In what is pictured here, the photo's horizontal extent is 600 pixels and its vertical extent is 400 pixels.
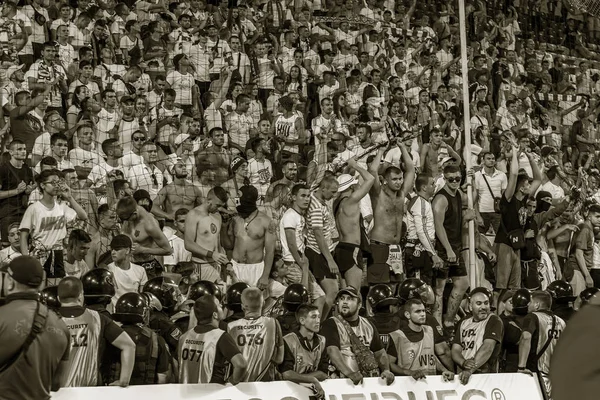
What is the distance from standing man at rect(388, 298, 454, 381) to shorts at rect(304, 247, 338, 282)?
2433mm

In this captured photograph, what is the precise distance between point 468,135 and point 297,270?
104 inches

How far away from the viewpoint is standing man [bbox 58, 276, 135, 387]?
7.58 meters

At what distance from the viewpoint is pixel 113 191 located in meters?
12.5

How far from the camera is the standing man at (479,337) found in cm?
947

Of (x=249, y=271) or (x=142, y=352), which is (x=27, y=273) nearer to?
(x=142, y=352)

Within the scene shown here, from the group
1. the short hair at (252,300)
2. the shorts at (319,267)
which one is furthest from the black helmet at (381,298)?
the short hair at (252,300)

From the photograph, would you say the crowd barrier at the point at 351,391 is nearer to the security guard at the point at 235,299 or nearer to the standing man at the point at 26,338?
the standing man at the point at 26,338

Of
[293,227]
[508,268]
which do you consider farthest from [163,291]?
[508,268]

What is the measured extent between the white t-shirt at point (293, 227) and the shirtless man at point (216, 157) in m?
1.82

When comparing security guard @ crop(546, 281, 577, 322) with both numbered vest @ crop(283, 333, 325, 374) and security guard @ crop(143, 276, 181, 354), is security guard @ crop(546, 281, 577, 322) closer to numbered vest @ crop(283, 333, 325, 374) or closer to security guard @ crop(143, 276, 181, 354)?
numbered vest @ crop(283, 333, 325, 374)

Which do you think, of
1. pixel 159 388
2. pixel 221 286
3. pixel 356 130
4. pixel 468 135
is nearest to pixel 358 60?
pixel 356 130

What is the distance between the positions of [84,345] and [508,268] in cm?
763

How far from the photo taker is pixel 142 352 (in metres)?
8.10

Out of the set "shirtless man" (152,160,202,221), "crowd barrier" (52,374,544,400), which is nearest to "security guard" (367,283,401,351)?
"crowd barrier" (52,374,544,400)
